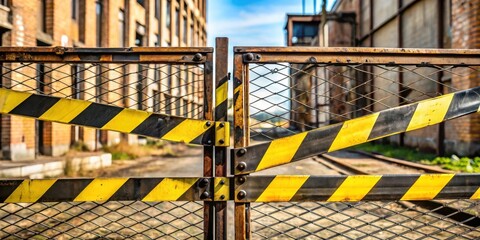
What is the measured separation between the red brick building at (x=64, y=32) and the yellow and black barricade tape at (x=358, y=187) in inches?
197

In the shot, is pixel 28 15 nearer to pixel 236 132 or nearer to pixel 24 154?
pixel 24 154

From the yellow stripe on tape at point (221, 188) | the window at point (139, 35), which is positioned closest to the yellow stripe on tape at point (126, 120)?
the yellow stripe on tape at point (221, 188)

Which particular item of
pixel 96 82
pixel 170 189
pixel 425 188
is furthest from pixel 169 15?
pixel 425 188

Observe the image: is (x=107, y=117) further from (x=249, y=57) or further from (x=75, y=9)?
(x=75, y=9)

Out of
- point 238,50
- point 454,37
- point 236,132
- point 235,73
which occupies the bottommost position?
point 236,132

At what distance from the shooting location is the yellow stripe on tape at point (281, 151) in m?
1.97

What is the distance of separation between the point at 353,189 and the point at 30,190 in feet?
5.81

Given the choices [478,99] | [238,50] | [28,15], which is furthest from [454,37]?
[28,15]

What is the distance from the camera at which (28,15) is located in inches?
332

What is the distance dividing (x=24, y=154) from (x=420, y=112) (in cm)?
863

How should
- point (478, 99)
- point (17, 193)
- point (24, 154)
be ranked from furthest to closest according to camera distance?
point (24, 154) < point (478, 99) < point (17, 193)

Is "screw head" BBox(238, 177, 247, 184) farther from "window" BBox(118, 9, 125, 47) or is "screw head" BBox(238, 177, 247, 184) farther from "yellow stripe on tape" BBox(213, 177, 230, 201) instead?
"window" BBox(118, 9, 125, 47)

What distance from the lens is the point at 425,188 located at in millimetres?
1999

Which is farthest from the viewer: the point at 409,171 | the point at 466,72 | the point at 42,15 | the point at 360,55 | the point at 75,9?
the point at 75,9
